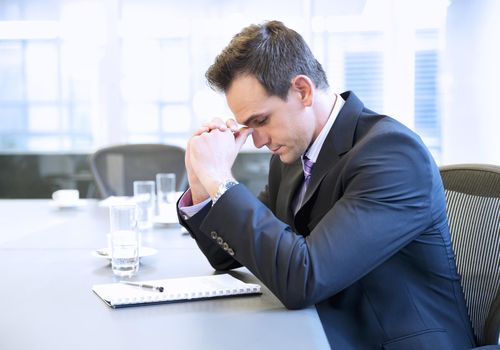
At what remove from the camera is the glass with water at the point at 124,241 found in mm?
1513

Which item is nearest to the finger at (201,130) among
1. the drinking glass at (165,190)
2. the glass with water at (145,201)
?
the glass with water at (145,201)

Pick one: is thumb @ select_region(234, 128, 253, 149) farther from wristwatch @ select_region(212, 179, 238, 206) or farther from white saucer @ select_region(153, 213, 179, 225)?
white saucer @ select_region(153, 213, 179, 225)

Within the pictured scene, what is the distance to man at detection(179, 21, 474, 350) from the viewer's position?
4.05 feet

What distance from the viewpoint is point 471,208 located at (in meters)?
1.53

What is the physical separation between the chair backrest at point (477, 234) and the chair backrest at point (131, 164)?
1.81 metres

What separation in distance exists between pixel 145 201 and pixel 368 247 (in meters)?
1.28

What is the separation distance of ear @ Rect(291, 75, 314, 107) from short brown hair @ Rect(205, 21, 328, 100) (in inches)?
0.6

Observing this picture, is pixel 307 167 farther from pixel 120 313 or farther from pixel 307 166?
pixel 120 313

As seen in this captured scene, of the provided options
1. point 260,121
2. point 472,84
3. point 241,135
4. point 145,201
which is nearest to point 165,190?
point 145,201

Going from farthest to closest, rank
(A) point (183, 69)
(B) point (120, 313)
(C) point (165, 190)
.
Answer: (A) point (183, 69)
(C) point (165, 190)
(B) point (120, 313)

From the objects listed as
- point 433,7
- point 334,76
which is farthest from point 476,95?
point 334,76

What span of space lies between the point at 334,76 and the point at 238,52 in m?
3.68

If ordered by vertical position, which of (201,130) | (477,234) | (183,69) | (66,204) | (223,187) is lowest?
(66,204)

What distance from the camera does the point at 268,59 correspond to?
57.8 inches
